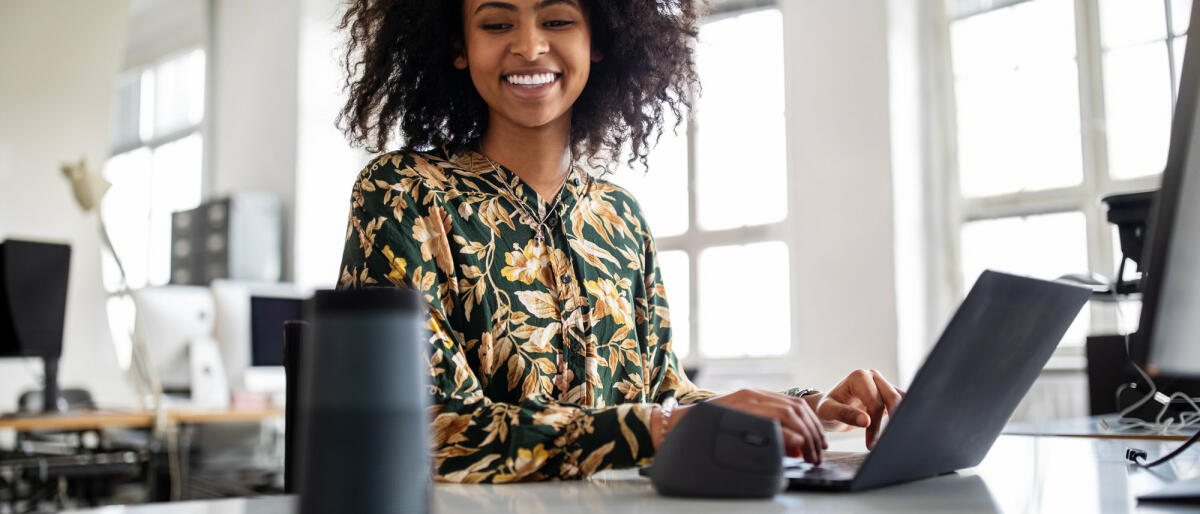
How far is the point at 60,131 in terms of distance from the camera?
609 centimetres

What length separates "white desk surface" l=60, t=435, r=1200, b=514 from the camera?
72 cm

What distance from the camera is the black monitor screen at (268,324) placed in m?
4.41

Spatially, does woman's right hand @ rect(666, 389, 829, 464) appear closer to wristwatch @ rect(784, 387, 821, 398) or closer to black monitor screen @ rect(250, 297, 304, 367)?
wristwatch @ rect(784, 387, 821, 398)

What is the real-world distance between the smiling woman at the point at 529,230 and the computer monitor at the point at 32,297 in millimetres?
2522

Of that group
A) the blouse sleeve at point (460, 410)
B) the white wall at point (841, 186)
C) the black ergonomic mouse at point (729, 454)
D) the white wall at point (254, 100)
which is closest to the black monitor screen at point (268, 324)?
the white wall at point (841, 186)

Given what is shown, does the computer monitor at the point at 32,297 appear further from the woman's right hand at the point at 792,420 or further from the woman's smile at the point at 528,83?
the woman's right hand at the point at 792,420

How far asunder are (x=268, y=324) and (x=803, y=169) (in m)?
2.48

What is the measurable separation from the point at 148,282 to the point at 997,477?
28.1 ft

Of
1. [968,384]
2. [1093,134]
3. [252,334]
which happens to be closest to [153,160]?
[252,334]

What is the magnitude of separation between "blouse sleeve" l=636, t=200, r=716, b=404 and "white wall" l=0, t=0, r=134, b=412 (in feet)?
17.9

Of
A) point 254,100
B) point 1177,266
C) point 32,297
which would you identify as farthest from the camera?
point 254,100

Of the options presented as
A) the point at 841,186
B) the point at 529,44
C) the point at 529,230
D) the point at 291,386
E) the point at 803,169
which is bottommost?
the point at 291,386

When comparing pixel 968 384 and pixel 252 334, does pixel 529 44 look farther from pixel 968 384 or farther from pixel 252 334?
pixel 252 334

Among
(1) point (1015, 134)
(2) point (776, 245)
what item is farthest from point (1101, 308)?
(2) point (776, 245)
